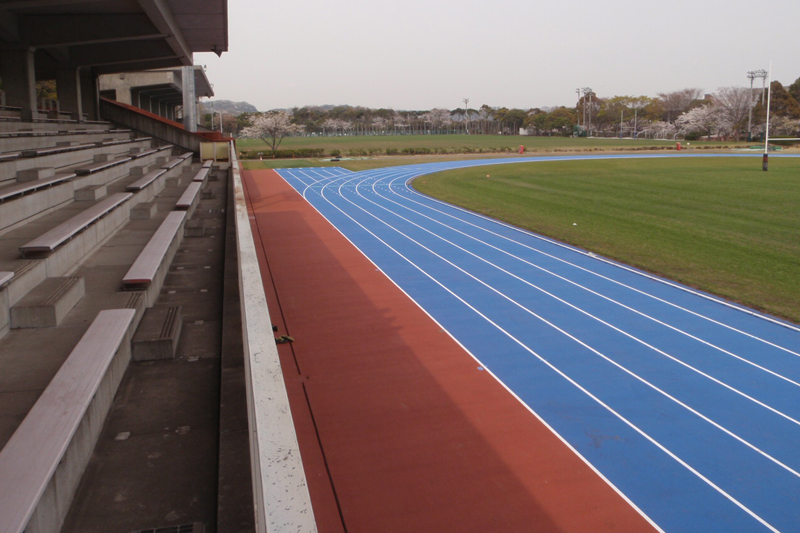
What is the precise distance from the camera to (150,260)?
6.80 m

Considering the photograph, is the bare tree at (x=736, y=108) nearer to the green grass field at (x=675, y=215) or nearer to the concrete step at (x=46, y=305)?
the green grass field at (x=675, y=215)

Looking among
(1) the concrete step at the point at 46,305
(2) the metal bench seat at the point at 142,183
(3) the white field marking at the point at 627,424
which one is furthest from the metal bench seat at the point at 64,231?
(3) the white field marking at the point at 627,424

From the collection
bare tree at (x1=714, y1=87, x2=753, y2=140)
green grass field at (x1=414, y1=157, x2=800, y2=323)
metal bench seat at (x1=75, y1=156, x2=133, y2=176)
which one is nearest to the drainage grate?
metal bench seat at (x1=75, y1=156, x2=133, y2=176)

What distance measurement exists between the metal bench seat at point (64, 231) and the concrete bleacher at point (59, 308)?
0.01 metres

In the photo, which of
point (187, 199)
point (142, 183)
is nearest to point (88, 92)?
point (142, 183)

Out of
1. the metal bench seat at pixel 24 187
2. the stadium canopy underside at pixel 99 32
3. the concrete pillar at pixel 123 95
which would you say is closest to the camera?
the metal bench seat at pixel 24 187

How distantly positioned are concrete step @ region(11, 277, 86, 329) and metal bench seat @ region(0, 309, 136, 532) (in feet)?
2.32

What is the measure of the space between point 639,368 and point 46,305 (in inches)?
293

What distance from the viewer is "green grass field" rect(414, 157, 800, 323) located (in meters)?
13.9

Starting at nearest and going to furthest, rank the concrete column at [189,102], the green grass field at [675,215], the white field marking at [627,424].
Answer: the white field marking at [627,424]
the green grass field at [675,215]
the concrete column at [189,102]

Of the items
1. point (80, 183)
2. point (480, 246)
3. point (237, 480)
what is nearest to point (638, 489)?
point (237, 480)

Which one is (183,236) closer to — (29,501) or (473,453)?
(473,453)

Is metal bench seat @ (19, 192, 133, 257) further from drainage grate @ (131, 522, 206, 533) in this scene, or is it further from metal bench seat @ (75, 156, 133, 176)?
drainage grate @ (131, 522, 206, 533)

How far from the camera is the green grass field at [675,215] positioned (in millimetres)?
13938
